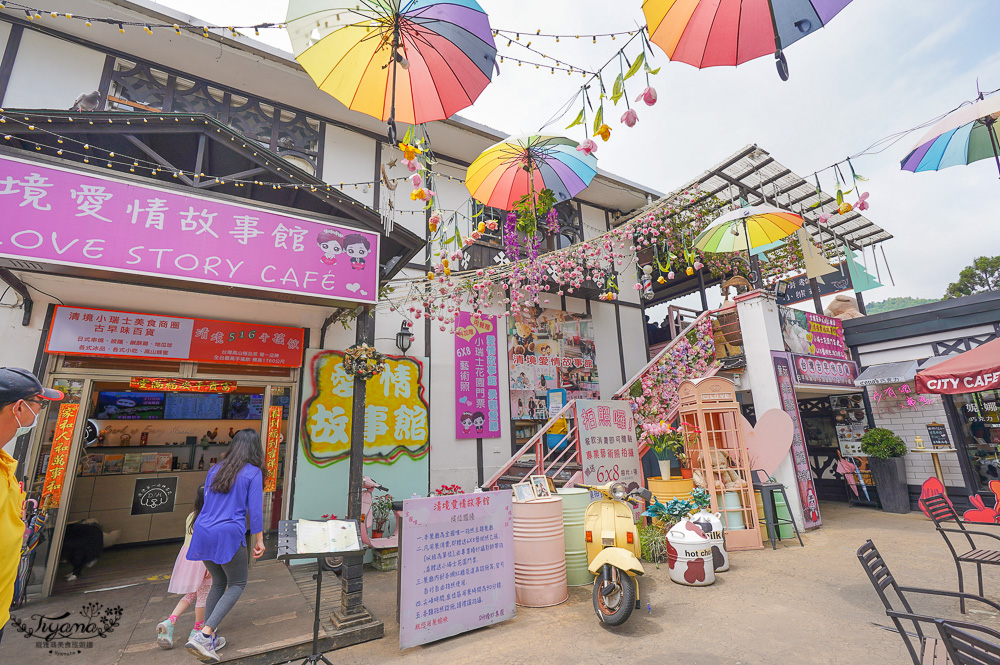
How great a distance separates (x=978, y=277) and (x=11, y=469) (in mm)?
29820

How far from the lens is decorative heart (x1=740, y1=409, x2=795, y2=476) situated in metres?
7.20

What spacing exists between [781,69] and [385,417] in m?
6.72

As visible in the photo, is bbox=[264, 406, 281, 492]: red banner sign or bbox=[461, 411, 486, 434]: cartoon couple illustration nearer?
bbox=[264, 406, 281, 492]: red banner sign

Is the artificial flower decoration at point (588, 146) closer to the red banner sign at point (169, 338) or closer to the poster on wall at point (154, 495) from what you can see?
the red banner sign at point (169, 338)

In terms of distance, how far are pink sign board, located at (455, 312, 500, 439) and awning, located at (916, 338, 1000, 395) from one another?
6.84 metres

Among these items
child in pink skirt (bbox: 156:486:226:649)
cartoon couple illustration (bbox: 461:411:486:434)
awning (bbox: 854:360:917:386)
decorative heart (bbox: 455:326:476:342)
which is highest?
decorative heart (bbox: 455:326:476:342)

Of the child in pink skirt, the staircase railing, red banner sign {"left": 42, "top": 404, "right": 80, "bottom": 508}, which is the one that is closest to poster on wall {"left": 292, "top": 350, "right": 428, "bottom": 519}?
the staircase railing

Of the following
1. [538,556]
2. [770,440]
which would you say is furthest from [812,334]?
[538,556]

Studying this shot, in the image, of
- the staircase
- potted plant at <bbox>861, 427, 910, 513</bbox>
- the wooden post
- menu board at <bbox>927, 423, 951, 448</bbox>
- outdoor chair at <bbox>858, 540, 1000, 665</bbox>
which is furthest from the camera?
potted plant at <bbox>861, 427, 910, 513</bbox>

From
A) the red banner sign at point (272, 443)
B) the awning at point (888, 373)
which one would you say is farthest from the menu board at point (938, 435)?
the red banner sign at point (272, 443)

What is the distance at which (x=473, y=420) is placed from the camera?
830 centimetres

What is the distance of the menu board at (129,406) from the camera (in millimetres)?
7684

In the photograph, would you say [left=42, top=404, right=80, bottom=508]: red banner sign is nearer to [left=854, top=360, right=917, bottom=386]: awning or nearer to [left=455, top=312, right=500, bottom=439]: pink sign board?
[left=455, top=312, right=500, bottom=439]: pink sign board

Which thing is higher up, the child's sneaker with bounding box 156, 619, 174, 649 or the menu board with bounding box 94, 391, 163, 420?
the menu board with bounding box 94, 391, 163, 420
